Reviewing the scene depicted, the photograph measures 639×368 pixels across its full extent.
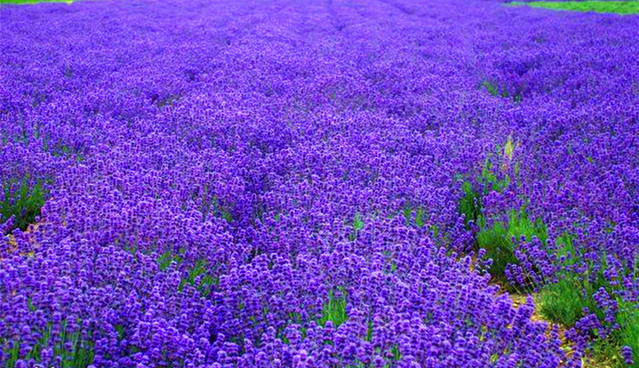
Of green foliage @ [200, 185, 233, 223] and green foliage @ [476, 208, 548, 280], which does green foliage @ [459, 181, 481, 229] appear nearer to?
green foliage @ [476, 208, 548, 280]

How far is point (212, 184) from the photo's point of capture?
3.81 m

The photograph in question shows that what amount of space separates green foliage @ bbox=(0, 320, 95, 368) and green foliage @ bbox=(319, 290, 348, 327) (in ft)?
2.76

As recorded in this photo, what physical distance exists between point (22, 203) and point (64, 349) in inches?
83.6

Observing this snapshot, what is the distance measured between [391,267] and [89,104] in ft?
12.9

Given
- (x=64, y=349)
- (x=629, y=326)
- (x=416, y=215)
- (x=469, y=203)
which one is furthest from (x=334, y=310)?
(x=469, y=203)

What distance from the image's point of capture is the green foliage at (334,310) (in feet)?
8.20

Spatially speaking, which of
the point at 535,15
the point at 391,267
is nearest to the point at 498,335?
the point at 391,267

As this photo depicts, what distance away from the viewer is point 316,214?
331 centimetres

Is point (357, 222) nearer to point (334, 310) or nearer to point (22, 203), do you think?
point (334, 310)

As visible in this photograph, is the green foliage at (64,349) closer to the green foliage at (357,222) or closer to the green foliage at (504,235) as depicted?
the green foliage at (357,222)

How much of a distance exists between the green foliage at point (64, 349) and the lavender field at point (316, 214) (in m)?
0.01

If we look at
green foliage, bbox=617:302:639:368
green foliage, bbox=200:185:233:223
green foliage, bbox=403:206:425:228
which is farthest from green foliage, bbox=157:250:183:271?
green foliage, bbox=617:302:639:368

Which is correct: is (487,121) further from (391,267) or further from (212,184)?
(391,267)

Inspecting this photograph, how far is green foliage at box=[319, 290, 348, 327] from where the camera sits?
2500 mm
